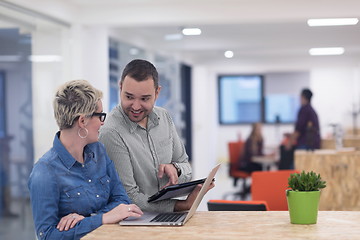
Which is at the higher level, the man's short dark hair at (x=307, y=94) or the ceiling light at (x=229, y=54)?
the ceiling light at (x=229, y=54)

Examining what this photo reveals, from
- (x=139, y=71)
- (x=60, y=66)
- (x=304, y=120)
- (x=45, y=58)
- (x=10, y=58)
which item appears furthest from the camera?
(x=304, y=120)

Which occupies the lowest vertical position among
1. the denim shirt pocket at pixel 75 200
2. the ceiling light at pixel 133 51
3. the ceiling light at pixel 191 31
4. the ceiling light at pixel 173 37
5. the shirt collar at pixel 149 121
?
the denim shirt pocket at pixel 75 200

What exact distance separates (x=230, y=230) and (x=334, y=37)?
718 centimetres

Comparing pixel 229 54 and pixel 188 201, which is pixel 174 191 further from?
pixel 229 54

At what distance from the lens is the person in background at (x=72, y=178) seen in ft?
8.52

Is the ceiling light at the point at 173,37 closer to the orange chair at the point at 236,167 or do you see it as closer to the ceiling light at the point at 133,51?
the ceiling light at the point at 133,51

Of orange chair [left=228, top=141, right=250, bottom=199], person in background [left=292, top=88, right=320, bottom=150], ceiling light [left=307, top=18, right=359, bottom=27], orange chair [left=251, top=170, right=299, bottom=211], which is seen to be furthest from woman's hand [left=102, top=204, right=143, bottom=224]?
orange chair [left=228, top=141, right=250, bottom=199]

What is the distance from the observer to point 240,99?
1730cm

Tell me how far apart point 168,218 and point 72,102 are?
0.71 meters

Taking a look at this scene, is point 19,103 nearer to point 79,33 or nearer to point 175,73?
point 79,33

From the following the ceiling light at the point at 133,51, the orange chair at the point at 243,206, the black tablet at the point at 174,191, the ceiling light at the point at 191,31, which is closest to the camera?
the black tablet at the point at 174,191

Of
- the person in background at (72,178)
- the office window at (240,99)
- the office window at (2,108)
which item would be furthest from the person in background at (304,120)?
the office window at (240,99)

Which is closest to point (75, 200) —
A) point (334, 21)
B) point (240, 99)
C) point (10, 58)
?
point (10, 58)

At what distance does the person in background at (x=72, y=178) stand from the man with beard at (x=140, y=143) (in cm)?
21
